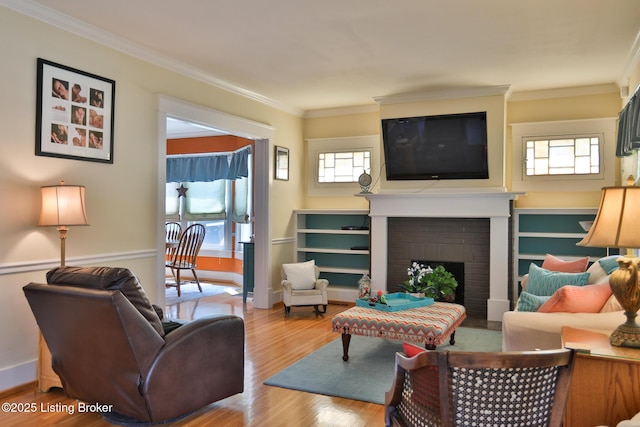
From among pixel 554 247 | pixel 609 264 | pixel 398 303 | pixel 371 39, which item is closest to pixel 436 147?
pixel 554 247

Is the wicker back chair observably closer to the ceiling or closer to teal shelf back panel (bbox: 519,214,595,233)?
the ceiling

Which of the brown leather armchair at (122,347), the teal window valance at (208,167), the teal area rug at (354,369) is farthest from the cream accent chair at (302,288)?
the teal window valance at (208,167)

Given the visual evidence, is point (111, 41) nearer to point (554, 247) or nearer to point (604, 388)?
point (604, 388)

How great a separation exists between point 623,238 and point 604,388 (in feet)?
2.01

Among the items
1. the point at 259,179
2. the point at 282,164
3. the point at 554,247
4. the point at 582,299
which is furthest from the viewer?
the point at 282,164

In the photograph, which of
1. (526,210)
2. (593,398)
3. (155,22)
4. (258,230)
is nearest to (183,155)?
(258,230)

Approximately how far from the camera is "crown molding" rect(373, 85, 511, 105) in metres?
5.56

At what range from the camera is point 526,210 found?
5.61 metres

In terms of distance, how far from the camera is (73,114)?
12.2 ft

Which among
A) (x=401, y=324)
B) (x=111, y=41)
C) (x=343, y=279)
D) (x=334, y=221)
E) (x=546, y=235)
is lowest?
(x=343, y=279)

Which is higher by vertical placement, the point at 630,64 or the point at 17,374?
the point at 630,64

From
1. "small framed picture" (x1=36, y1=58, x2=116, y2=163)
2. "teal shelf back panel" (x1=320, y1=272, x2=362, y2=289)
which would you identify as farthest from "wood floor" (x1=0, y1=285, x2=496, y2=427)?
"teal shelf back panel" (x1=320, y1=272, x2=362, y2=289)

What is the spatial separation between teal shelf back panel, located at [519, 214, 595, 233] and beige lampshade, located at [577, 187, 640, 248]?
12.9 feet

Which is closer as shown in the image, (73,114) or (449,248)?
(73,114)
